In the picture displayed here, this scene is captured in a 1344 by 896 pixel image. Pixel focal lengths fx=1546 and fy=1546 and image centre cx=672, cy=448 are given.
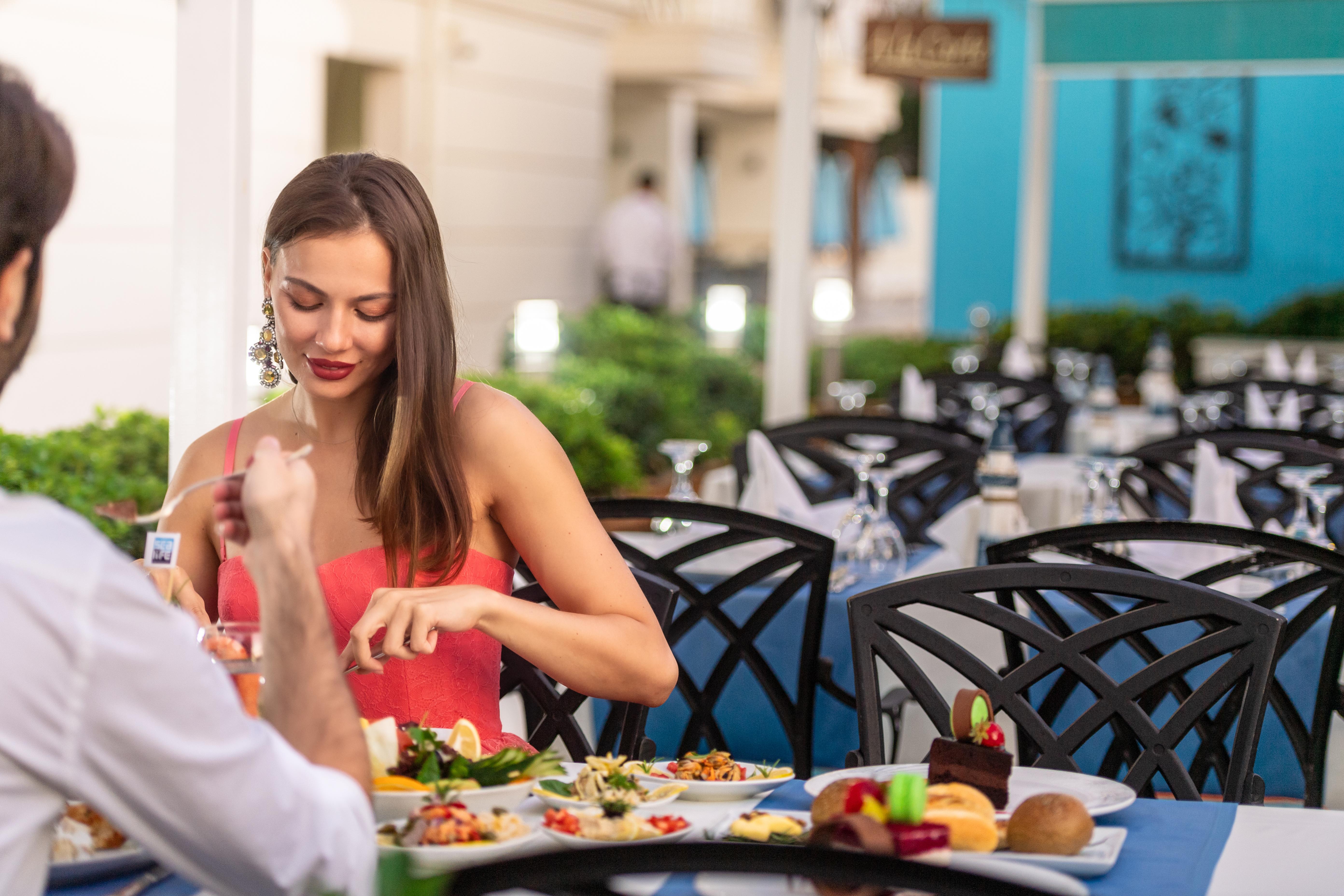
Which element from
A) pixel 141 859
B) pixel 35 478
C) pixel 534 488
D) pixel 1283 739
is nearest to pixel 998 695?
pixel 534 488

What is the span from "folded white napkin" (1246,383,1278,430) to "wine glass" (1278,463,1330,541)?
8.72ft

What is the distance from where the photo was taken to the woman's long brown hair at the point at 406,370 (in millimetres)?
2018

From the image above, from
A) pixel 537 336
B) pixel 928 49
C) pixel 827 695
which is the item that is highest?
pixel 928 49

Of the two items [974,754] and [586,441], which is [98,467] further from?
[974,754]

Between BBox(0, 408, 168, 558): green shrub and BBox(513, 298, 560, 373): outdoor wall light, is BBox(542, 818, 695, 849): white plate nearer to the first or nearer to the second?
BBox(0, 408, 168, 558): green shrub

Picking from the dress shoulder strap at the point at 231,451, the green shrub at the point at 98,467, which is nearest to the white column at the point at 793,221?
the green shrub at the point at 98,467

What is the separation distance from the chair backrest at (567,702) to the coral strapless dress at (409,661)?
0.25 meters

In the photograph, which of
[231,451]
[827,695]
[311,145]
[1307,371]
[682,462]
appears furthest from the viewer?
[311,145]

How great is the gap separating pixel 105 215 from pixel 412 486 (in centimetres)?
621

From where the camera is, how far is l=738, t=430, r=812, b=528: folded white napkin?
161 inches

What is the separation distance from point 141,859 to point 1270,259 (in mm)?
14572

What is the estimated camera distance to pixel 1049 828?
4.77 feet

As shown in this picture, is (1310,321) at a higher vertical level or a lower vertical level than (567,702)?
higher

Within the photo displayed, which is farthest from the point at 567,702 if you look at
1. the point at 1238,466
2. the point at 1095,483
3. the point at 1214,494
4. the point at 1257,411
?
the point at 1257,411
